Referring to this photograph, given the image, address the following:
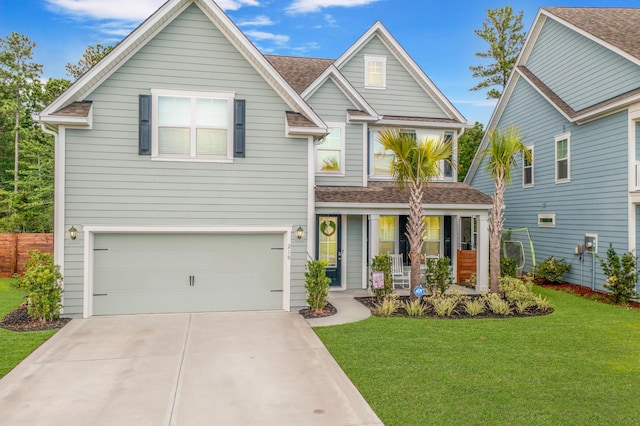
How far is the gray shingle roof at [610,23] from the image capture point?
12969 millimetres

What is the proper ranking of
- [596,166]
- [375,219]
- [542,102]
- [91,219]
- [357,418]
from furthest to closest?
[542,102] < [596,166] < [375,219] < [91,219] < [357,418]

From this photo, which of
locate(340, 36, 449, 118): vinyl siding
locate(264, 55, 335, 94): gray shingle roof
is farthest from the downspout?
locate(340, 36, 449, 118): vinyl siding

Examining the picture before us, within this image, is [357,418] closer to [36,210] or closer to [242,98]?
[242,98]

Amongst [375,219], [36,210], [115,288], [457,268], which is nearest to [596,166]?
[457,268]

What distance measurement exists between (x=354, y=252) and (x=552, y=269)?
6820mm

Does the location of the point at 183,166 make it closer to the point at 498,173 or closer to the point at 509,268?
the point at 498,173

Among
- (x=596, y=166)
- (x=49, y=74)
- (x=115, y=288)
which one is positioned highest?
(x=49, y=74)

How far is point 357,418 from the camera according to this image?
4.83m

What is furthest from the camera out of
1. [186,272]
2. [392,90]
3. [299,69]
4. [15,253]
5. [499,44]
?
[499,44]

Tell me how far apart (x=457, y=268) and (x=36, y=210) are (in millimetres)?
21852

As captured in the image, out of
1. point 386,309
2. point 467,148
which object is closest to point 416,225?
point 386,309

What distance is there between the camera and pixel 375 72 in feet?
49.3

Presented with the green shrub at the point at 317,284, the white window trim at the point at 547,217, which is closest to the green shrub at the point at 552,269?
the white window trim at the point at 547,217

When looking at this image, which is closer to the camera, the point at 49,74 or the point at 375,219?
the point at 375,219
